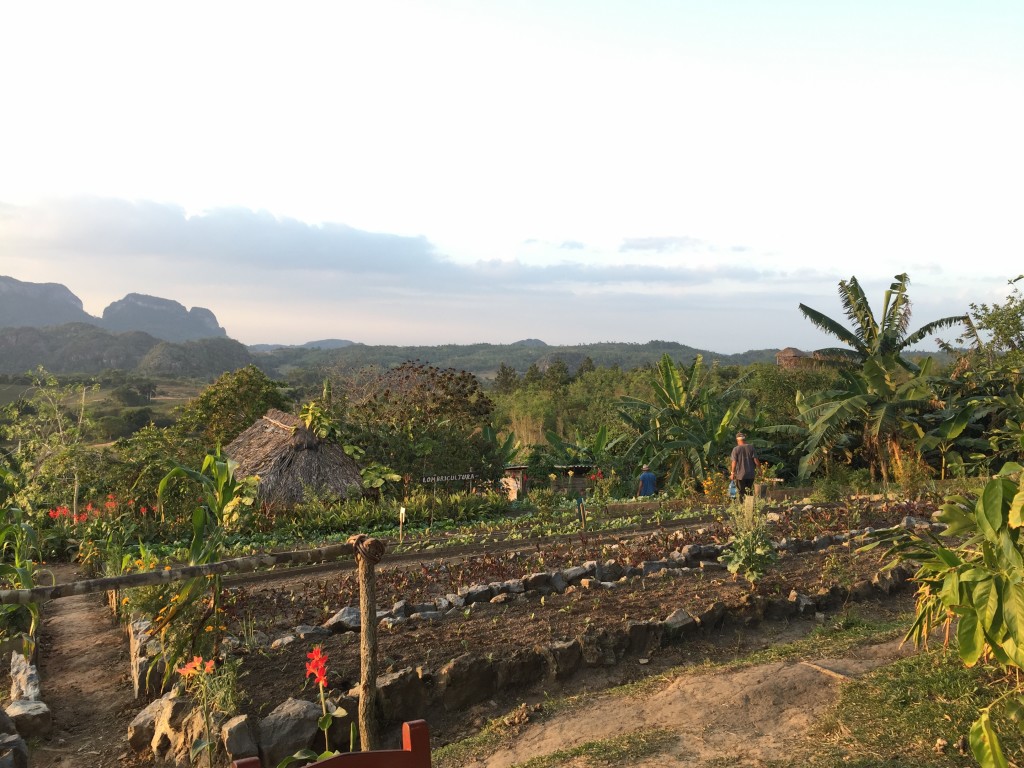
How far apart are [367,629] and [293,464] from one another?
37.7ft

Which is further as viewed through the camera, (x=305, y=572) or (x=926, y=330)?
(x=926, y=330)

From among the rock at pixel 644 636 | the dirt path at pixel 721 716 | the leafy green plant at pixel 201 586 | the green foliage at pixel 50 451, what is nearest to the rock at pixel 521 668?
the dirt path at pixel 721 716

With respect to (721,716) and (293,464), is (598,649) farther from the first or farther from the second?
(293,464)

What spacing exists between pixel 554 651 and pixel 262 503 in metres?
9.42

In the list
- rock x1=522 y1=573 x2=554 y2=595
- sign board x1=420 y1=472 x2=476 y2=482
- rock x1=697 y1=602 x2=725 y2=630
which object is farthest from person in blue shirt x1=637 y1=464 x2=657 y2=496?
rock x1=697 y1=602 x2=725 y2=630

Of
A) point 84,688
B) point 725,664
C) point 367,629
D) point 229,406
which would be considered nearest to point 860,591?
point 725,664

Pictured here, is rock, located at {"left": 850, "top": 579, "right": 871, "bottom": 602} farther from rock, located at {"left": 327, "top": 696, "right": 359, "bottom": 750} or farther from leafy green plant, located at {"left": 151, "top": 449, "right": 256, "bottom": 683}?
leafy green plant, located at {"left": 151, "top": 449, "right": 256, "bottom": 683}

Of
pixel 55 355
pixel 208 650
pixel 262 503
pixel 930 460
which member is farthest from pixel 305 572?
pixel 55 355

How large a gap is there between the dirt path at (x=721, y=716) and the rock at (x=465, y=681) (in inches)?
25.3

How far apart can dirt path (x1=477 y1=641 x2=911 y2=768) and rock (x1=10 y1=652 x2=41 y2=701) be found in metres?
3.77

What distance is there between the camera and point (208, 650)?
5.64 m

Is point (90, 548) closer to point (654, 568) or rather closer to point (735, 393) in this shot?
point (654, 568)

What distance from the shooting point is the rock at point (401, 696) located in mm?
5348

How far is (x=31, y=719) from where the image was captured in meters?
5.59
